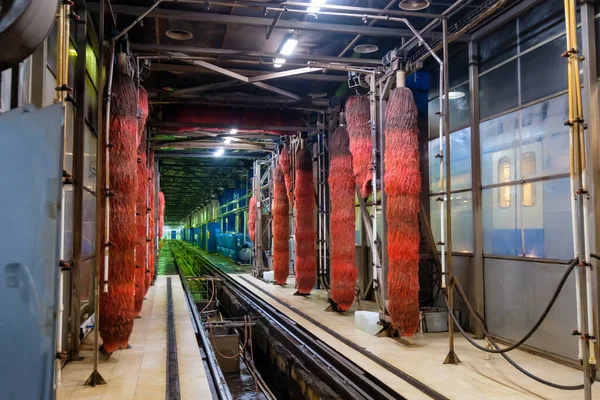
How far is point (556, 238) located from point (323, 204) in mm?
5222

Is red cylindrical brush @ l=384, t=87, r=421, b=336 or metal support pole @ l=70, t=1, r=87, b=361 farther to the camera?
red cylindrical brush @ l=384, t=87, r=421, b=336

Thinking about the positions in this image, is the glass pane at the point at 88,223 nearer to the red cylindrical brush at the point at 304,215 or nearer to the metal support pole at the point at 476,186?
the red cylindrical brush at the point at 304,215

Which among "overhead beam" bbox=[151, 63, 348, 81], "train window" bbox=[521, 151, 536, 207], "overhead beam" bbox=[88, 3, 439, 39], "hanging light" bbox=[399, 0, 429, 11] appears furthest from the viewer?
"overhead beam" bbox=[151, 63, 348, 81]

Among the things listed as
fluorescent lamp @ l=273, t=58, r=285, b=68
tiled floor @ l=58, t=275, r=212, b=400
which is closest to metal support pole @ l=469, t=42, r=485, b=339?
fluorescent lamp @ l=273, t=58, r=285, b=68

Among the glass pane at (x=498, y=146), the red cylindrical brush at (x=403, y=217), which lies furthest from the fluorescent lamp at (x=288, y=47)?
the glass pane at (x=498, y=146)

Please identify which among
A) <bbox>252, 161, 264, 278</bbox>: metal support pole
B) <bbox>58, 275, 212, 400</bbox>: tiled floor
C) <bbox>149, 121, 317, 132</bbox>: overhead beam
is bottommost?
<bbox>58, 275, 212, 400</bbox>: tiled floor

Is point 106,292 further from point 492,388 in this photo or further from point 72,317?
point 492,388

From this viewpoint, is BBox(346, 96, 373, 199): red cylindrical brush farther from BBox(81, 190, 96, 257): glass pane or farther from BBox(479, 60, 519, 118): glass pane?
BBox(81, 190, 96, 257): glass pane

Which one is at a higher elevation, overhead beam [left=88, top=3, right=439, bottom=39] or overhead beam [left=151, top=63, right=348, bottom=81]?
overhead beam [left=151, top=63, right=348, bottom=81]

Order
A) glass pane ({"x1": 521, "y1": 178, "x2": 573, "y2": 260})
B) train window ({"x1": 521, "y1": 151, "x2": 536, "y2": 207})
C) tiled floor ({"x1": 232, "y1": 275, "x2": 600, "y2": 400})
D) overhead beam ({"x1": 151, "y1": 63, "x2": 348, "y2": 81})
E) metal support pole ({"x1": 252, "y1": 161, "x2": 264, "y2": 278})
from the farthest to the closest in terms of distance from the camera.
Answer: metal support pole ({"x1": 252, "y1": 161, "x2": 264, "y2": 278})
overhead beam ({"x1": 151, "y1": 63, "x2": 348, "y2": 81})
train window ({"x1": 521, "y1": 151, "x2": 536, "y2": 207})
glass pane ({"x1": 521, "y1": 178, "x2": 573, "y2": 260})
tiled floor ({"x1": 232, "y1": 275, "x2": 600, "y2": 400})

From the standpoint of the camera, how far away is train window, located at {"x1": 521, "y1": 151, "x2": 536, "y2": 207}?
20.0 feet

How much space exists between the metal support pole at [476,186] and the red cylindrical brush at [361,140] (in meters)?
1.52

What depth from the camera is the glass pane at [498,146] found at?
21.1 feet

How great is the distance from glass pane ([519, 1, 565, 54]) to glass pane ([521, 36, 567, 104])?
0.12 metres
